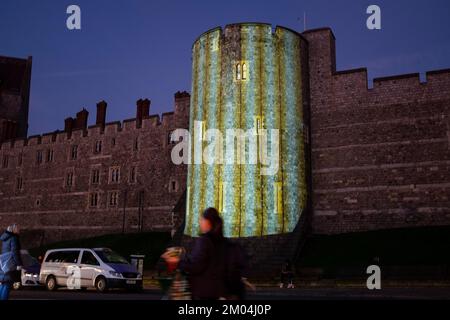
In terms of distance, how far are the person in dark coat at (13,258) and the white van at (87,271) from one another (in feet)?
20.6

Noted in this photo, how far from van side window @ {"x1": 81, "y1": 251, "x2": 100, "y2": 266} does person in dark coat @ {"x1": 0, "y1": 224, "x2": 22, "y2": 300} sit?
6722mm

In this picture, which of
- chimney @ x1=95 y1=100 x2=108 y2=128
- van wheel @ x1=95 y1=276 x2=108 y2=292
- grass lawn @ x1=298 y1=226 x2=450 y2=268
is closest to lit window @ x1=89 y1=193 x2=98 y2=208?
chimney @ x1=95 y1=100 x2=108 y2=128

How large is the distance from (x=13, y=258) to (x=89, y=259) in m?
7.24

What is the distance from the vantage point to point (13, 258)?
9.32 meters

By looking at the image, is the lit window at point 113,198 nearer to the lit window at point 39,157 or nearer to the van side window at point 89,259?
the lit window at point 39,157

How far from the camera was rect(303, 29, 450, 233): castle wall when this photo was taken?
24859 millimetres

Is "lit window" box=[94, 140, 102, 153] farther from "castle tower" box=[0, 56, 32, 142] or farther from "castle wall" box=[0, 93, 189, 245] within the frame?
"castle tower" box=[0, 56, 32, 142]

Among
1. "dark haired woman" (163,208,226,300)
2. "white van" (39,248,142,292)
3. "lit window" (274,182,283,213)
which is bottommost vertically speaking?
"white van" (39,248,142,292)

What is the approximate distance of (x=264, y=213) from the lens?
24.7 meters

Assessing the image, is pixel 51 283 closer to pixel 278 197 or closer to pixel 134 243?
pixel 278 197

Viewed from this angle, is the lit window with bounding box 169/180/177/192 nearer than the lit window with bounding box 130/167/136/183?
Yes

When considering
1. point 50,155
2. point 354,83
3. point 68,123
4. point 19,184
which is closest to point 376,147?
point 354,83

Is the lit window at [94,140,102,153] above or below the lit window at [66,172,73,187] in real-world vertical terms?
above
